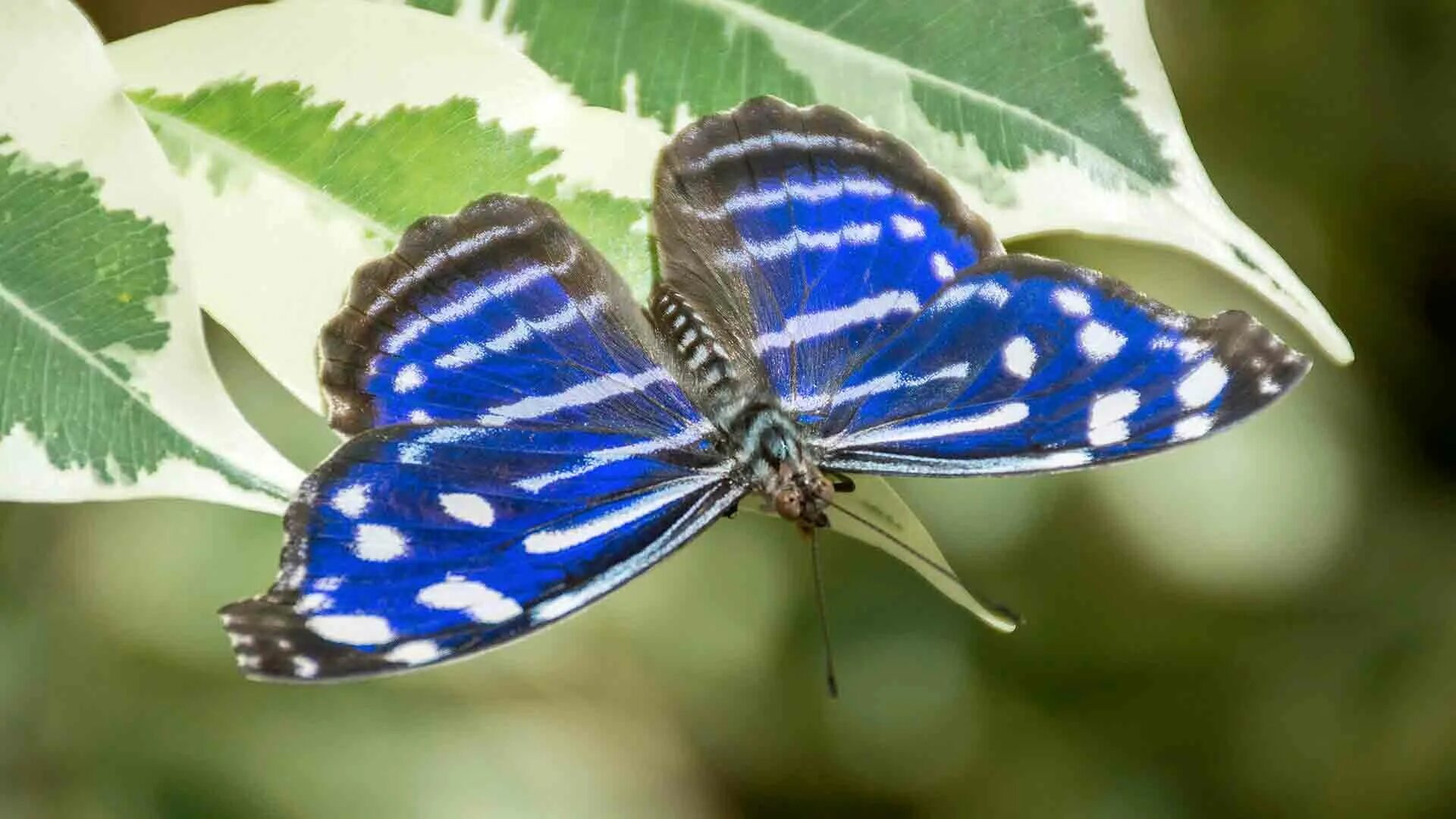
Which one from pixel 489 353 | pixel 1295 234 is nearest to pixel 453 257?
pixel 489 353

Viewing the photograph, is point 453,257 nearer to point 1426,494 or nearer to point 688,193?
point 688,193

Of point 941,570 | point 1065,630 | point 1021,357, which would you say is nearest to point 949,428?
point 1021,357

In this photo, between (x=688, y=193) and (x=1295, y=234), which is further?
(x=1295, y=234)

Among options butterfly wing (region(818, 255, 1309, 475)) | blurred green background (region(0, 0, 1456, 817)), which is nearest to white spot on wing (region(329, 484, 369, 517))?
butterfly wing (region(818, 255, 1309, 475))

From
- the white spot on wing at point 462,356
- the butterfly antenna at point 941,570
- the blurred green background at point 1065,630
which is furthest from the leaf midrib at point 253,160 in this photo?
the blurred green background at point 1065,630

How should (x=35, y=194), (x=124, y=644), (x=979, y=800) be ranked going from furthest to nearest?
(x=979, y=800), (x=124, y=644), (x=35, y=194)

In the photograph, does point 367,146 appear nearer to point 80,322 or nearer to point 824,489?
point 80,322

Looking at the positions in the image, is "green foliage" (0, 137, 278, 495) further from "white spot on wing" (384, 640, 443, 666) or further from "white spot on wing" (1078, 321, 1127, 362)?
"white spot on wing" (1078, 321, 1127, 362)

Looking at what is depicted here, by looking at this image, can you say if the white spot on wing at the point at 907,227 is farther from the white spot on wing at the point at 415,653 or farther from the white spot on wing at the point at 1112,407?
the white spot on wing at the point at 415,653
